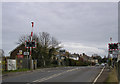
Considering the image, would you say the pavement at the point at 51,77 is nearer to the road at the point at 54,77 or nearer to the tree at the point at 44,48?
the road at the point at 54,77

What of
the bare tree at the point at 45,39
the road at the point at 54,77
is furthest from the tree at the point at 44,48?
the road at the point at 54,77

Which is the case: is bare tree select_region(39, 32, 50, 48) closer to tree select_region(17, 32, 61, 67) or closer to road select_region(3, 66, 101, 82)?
tree select_region(17, 32, 61, 67)

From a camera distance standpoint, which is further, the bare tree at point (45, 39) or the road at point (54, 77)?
the bare tree at point (45, 39)

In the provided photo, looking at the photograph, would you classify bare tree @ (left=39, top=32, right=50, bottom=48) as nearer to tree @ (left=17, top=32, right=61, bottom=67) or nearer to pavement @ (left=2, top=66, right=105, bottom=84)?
tree @ (left=17, top=32, right=61, bottom=67)

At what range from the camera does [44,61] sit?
157 ft

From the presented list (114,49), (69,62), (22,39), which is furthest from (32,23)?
(69,62)

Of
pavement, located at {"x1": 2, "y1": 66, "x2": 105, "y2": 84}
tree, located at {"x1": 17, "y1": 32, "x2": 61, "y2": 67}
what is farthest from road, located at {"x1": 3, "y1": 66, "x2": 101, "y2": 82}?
tree, located at {"x1": 17, "y1": 32, "x2": 61, "y2": 67}

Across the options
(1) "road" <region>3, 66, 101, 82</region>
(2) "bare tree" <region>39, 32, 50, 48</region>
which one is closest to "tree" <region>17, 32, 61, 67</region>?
(2) "bare tree" <region>39, 32, 50, 48</region>

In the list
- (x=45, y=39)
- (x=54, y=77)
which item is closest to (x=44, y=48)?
(x=45, y=39)

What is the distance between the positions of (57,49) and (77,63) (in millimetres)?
23805

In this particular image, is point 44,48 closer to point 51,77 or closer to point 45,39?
point 45,39

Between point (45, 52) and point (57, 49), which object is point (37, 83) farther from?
point (57, 49)

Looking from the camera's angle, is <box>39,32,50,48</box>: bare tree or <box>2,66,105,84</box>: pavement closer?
<box>2,66,105,84</box>: pavement

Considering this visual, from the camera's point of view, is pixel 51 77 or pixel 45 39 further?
pixel 45 39
